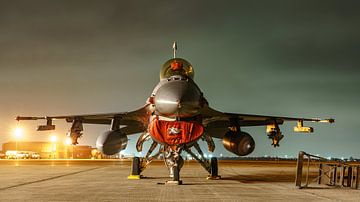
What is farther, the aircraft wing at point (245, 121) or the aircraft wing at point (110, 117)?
the aircraft wing at point (245, 121)

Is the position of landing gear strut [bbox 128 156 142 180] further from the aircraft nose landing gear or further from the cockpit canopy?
the cockpit canopy

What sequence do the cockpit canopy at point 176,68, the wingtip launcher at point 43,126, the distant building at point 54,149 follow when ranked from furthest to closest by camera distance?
the distant building at point 54,149 → the wingtip launcher at point 43,126 → the cockpit canopy at point 176,68


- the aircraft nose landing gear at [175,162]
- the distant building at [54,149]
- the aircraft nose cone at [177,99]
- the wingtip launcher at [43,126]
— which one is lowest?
the distant building at [54,149]

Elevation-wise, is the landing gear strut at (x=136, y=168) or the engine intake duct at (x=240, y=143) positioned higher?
the engine intake duct at (x=240, y=143)

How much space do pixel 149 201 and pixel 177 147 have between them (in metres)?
4.74

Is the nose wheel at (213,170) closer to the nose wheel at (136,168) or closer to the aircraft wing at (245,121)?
the aircraft wing at (245,121)

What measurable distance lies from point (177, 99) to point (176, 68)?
3117 millimetres

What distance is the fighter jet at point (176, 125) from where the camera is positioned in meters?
12.9

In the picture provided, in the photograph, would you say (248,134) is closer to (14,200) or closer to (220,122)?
(220,122)

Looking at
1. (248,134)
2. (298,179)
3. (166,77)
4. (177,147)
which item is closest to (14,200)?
(177,147)

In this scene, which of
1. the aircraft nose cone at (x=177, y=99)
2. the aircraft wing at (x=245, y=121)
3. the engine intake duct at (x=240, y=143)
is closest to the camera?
the aircraft nose cone at (x=177, y=99)

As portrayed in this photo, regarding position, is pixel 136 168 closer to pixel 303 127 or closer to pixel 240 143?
pixel 240 143

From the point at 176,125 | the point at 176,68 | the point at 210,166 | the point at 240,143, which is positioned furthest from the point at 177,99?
the point at 210,166

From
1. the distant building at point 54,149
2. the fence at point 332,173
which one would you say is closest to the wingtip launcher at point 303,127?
the fence at point 332,173
